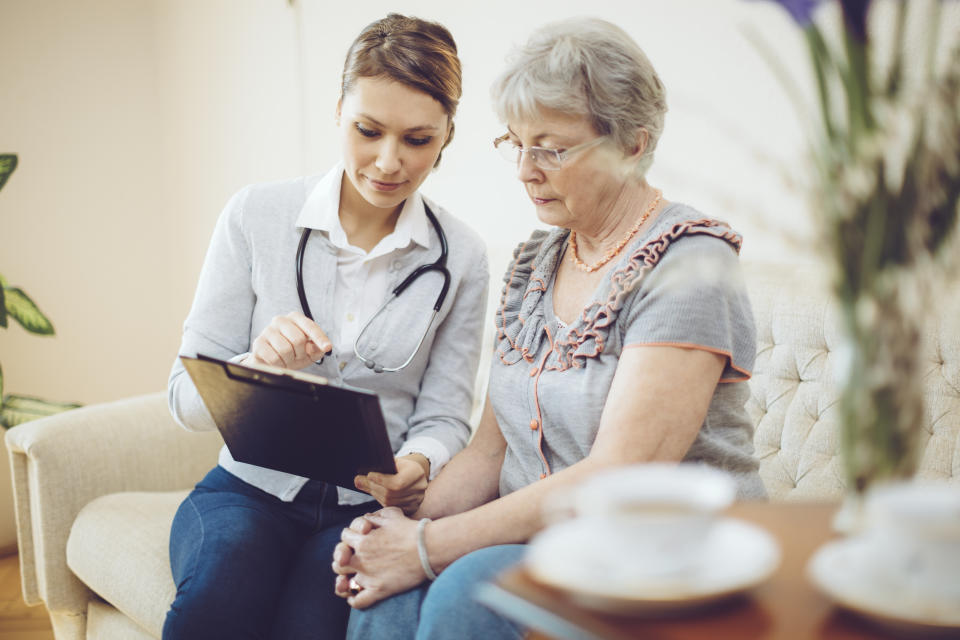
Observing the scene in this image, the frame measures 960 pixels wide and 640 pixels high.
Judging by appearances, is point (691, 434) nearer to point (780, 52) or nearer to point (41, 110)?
point (780, 52)

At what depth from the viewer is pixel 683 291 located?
111 centimetres

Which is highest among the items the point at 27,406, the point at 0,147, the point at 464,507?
the point at 0,147

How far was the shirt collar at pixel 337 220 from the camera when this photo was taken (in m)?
1.54

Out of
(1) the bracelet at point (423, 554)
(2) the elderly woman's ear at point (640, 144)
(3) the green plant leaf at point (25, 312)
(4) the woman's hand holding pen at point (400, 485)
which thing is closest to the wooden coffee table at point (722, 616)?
(1) the bracelet at point (423, 554)

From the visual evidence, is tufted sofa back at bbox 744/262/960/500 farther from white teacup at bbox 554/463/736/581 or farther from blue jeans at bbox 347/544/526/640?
white teacup at bbox 554/463/736/581

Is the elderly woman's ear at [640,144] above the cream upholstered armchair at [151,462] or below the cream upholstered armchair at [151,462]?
above

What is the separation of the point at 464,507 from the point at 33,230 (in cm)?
218

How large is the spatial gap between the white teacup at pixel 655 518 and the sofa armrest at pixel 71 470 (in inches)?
61.2

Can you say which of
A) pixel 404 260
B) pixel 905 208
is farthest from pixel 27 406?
pixel 905 208

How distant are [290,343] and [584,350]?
46 cm

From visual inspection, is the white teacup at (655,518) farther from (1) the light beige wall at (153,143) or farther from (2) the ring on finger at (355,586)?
(1) the light beige wall at (153,143)

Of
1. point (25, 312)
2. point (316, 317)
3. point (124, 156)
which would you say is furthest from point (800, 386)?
point (124, 156)

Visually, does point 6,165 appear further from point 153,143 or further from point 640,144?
point 640,144

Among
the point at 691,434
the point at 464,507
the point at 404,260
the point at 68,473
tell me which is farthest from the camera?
the point at 68,473
